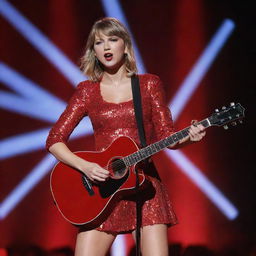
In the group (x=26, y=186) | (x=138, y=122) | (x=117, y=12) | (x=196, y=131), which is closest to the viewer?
(x=196, y=131)

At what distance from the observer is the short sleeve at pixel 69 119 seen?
289cm

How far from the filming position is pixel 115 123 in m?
2.79

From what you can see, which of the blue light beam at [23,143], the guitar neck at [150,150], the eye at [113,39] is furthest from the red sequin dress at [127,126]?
the blue light beam at [23,143]

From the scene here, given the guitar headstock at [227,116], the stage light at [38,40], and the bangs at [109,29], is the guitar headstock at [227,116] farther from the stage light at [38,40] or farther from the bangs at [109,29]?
the stage light at [38,40]

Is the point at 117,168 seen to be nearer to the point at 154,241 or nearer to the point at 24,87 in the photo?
the point at 154,241

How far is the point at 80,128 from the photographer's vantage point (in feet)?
16.4

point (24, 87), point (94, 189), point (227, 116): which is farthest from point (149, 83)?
point (24, 87)

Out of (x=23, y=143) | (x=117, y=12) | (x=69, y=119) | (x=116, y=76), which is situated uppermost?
(x=117, y=12)

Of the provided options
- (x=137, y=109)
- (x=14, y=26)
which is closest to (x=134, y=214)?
(x=137, y=109)

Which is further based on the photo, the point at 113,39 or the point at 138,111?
the point at 113,39

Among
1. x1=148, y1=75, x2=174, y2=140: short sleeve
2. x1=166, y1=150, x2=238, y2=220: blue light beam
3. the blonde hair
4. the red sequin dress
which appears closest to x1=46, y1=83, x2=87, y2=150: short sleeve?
the red sequin dress

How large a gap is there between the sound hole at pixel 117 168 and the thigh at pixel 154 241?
32cm

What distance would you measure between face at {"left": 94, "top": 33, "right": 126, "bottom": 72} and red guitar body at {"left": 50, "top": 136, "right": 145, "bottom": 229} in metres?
0.49

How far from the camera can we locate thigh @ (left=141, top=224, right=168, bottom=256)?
8.39 ft
